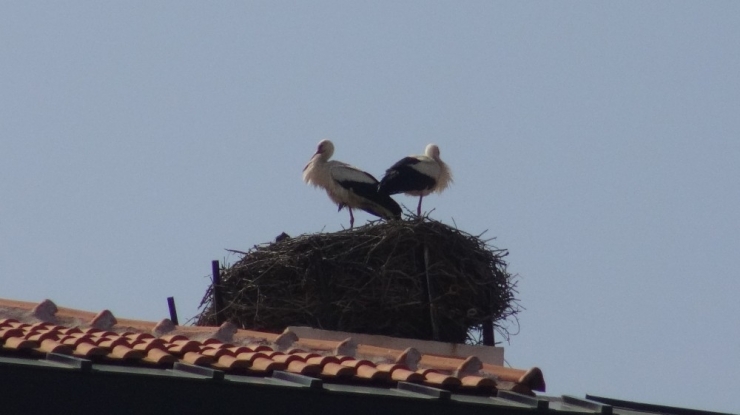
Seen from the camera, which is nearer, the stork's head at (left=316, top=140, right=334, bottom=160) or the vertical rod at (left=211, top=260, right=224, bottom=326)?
the vertical rod at (left=211, top=260, right=224, bottom=326)

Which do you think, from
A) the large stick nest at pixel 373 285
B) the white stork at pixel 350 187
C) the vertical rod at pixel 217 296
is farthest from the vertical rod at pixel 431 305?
the white stork at pixel 350 187

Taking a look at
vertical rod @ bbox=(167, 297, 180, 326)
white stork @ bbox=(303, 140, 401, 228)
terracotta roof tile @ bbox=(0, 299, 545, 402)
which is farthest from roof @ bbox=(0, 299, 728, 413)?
white stork @ bbox=(303, 140, 401, 228)

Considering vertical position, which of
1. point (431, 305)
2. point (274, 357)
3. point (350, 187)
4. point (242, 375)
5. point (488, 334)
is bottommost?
point (242, 375)

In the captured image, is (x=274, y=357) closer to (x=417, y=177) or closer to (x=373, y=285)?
(x=373, y=285)

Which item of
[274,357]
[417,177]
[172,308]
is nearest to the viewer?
[274,357]

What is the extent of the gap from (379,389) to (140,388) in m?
1.13

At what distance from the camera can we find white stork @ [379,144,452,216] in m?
14.6

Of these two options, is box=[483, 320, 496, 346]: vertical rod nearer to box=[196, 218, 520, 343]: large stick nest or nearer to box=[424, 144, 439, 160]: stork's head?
box=[196, 218, 520, 343]: large stick nest

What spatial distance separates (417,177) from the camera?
48.2 ft

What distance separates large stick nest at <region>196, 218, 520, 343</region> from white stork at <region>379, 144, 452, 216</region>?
2.48 m

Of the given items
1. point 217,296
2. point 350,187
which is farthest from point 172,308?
point 350,187

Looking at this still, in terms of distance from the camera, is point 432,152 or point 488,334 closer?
point 488,334

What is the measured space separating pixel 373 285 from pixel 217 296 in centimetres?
141

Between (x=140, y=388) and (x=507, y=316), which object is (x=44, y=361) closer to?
(x=140, y=388)
